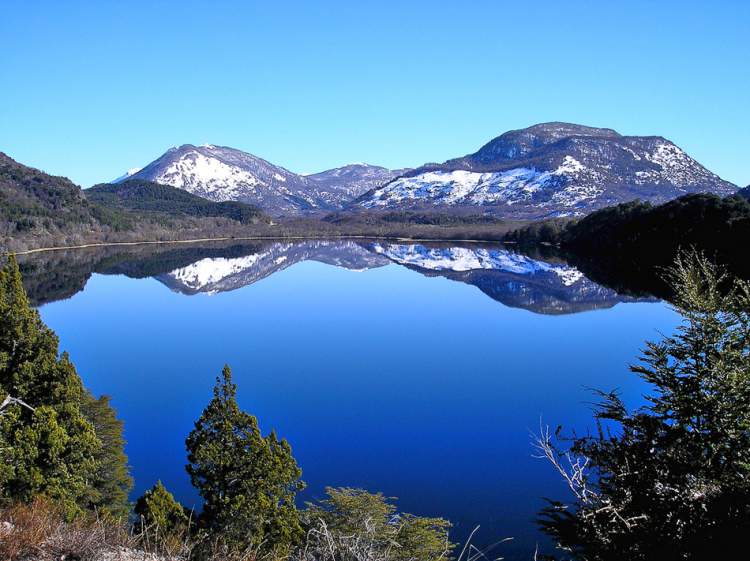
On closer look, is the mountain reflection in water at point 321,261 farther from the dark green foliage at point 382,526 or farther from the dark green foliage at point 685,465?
the dark green foliage at point 685,465

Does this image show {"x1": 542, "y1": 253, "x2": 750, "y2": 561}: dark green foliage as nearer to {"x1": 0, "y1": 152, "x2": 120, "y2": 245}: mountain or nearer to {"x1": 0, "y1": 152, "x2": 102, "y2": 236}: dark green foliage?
{"x1": 0, "y1": 152, "x2": 120, "y2": 245}: mountain

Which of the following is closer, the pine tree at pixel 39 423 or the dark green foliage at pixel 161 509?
the pine tree at pixel 39 423

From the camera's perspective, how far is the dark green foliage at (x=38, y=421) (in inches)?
338

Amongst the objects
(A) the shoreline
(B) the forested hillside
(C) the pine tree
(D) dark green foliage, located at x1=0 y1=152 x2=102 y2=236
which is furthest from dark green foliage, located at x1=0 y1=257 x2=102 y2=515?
(D) dark green foliage, located at x1=0 y1=152 x2=102 y2=236

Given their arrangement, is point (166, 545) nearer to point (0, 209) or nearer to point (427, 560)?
point (427, 560)

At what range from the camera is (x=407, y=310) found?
40500mm

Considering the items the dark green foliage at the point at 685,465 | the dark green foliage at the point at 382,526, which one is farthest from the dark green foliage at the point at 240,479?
the dark green foliage at the point at 685,465

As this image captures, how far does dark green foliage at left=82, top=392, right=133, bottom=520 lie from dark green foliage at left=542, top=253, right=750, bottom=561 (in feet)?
26.8

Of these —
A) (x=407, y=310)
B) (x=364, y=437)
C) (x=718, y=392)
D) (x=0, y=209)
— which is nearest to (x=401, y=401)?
(x=364, y=437)

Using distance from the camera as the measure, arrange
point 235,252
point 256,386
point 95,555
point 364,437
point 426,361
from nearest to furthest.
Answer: point 95,555 < point 364,437 < point 256,386 < point 426,361 < point 235,252

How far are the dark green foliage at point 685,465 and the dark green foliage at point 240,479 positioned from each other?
441 cm

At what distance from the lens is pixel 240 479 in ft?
30.5

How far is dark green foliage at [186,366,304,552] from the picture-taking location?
8906 millimetres

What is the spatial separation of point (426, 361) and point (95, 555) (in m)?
21.5
